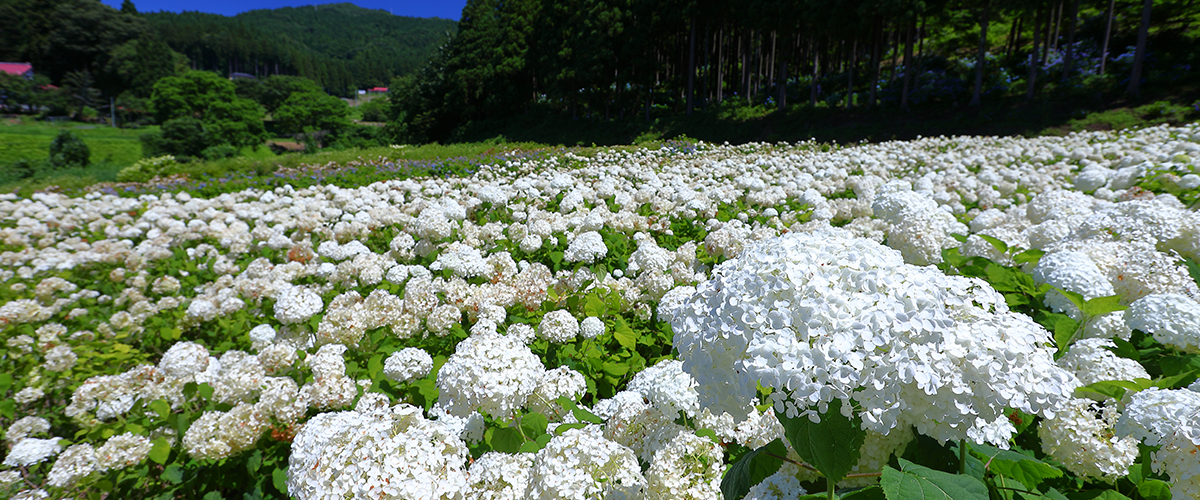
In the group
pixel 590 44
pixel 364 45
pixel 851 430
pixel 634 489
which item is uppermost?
pixel 364 45

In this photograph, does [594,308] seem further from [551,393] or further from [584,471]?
[584,471]

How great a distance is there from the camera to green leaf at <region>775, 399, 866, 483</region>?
1.14 m

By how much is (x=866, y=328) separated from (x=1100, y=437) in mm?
1095

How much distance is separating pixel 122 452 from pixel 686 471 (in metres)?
2.63

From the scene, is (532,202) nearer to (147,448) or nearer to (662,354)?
(662,354)

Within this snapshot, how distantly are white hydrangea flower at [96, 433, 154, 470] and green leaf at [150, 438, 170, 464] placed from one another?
0.09ft

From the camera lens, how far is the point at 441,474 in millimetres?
1432

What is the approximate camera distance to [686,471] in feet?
5.14

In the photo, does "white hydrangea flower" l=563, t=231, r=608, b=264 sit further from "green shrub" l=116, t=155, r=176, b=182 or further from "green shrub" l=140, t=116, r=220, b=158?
"green shrub" l=140, t=116, r=220, b=158

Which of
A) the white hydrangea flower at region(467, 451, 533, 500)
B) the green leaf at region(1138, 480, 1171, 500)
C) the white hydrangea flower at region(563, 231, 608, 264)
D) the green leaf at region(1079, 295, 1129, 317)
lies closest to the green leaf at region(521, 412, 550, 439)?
the white hydrangea flower at region(467, 451, 533, 500)

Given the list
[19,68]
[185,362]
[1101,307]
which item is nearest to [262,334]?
[185,362]

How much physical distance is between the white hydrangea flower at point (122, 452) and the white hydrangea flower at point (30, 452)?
2.16 feet

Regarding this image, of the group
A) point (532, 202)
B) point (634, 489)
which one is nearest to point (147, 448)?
point (634, 489)

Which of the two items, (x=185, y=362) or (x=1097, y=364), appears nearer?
(x=1097, y=364)
